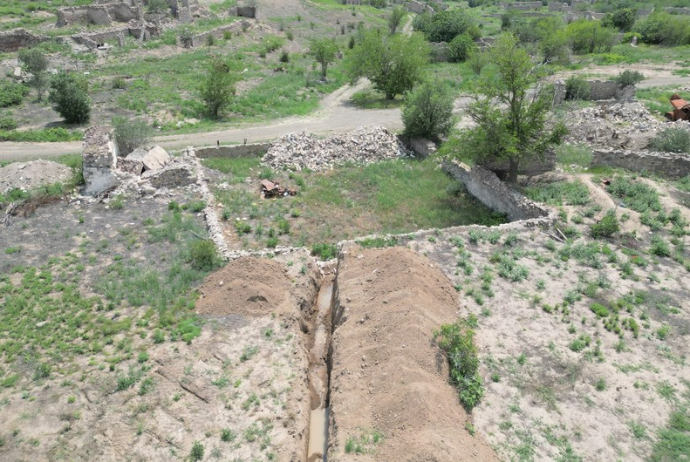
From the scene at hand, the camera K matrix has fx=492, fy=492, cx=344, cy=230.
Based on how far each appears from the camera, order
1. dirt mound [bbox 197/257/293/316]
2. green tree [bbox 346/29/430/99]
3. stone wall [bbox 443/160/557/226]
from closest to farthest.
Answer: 1. dirt mound [bbox 197/257/293/316]
2. stone wall [bbox 443/160/557/226]
3. green tree [bbox 346/29/430/99]

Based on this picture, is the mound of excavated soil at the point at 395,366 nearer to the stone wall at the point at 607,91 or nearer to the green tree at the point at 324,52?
the stone wall at the point at 607,91

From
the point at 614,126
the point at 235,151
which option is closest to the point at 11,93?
the point at 235,151

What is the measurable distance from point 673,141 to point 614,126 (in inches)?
215

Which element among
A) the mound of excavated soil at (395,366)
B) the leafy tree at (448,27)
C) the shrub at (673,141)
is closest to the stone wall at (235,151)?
the mound of excavated soil at (395,366)

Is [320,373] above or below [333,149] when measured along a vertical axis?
below

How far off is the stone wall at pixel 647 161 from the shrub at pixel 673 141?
138 cm

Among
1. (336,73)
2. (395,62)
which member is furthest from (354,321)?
(336,73)

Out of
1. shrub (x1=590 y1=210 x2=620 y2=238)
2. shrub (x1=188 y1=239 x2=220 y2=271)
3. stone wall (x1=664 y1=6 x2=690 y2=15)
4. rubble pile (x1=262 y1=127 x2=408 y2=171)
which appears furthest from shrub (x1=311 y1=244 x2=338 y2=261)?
stone wall (x1=664 y1=6 x2=690 y2=15)

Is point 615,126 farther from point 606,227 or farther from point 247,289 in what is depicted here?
point 247,289

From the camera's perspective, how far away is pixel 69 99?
28781 millimetres

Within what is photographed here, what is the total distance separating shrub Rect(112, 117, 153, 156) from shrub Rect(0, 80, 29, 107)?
1219 cm

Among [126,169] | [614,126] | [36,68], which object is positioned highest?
[36,68]

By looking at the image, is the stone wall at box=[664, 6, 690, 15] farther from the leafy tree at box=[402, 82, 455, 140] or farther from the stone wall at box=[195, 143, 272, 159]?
the stone wall at box=[195, 143, 272, 159]

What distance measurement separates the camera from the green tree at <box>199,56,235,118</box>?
103ft
